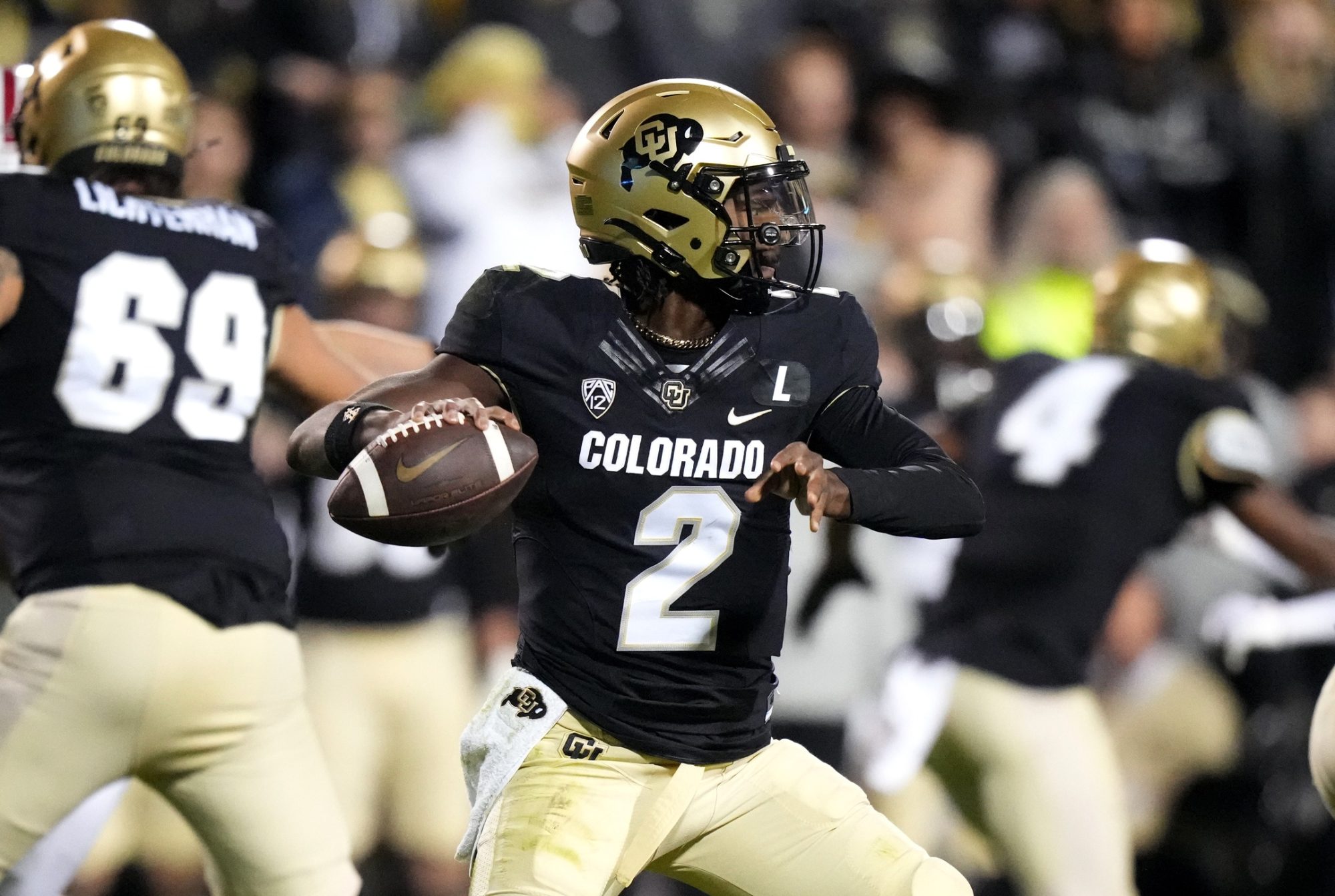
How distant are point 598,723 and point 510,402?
0.51m

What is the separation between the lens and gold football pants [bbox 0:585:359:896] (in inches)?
120

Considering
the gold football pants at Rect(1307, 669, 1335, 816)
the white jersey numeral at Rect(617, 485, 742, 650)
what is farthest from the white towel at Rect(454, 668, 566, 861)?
the gold football pants at Rect(1307, 669, 1335, 816)

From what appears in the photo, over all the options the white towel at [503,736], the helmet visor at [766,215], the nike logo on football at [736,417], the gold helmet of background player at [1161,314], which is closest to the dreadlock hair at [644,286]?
the helmet visor at [766,215]

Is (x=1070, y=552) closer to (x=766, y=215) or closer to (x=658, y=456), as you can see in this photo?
(x=766, y=215)

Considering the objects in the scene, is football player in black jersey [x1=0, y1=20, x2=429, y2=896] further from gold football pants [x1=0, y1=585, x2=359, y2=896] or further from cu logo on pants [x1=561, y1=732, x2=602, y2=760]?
cu logo on pants [x1=561, y1=732, x2=602, y2=760]

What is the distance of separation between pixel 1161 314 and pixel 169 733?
109 inches

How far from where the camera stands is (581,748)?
2.70m

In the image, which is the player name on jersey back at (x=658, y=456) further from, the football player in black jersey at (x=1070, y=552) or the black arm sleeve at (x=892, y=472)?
the football player in black jersey at (x=1070, y=552)

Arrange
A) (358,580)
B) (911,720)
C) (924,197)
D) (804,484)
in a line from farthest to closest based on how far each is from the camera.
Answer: (924,197)
(358,580)
(911,720)
(804,484)

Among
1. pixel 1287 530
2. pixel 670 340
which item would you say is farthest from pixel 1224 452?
pixel 670 340

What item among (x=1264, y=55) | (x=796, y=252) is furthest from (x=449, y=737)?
(x=1264, y=55)

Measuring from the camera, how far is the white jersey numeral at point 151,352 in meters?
3.23

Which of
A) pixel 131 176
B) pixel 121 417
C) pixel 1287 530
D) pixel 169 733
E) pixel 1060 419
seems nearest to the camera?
pixel 169 733

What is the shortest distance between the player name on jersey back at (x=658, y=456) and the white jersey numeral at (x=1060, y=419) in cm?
195
